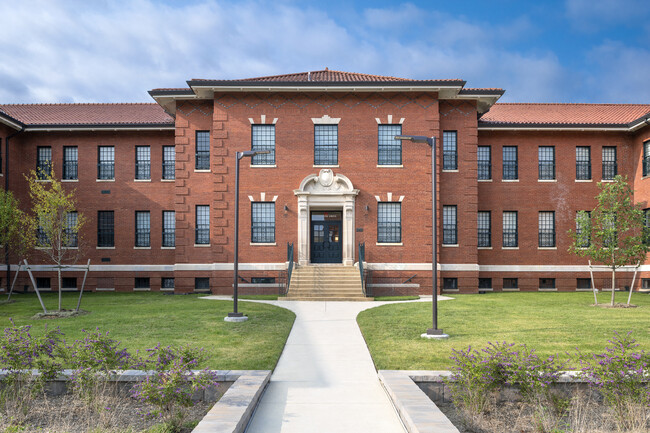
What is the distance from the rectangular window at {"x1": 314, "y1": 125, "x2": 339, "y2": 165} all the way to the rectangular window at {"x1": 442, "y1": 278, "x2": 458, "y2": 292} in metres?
8.16

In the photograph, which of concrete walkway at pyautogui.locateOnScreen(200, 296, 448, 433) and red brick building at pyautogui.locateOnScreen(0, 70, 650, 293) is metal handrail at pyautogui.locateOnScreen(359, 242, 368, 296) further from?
concrete walkway at pyautogui.locateOnScreen(200, 296, 448, 433)

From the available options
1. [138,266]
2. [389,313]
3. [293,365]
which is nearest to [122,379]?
[293,365]

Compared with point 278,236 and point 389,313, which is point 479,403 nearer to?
point 389,313

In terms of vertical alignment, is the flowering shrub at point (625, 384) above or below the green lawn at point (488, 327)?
above

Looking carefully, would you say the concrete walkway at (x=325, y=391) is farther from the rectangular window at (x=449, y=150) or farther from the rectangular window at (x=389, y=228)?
the rectangular window at (x=449, y=150)

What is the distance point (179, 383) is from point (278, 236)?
18.3 meters

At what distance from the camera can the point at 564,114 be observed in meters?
30.9

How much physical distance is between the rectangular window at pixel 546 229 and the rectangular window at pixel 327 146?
12.1 m

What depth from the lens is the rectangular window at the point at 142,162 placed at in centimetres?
2838

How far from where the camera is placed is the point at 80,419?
684 centimetres

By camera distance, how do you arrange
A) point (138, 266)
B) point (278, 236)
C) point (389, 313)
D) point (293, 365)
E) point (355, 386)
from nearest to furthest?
point (355, 386) < point (293, 365) < point (389, 313) < point (278, 236) < point (138, 266)

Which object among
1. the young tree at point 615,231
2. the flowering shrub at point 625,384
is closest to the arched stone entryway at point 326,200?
the young tree at point 615,231

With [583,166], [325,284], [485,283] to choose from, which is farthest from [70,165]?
[583,166]

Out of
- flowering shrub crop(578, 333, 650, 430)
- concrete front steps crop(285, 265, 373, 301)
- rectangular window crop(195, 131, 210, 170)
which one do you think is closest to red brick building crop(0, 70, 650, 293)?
rectangular window crop(195, 131, 210, 170)
